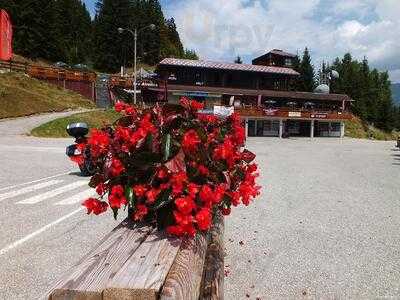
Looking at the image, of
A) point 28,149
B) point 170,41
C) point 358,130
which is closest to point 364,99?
point 358,130

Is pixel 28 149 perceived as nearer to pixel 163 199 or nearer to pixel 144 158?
pixel 144 158

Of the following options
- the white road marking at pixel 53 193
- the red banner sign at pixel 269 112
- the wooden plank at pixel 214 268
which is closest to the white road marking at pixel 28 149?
the white road marking at pixel 53 193

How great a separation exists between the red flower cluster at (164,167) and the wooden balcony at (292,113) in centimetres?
5161

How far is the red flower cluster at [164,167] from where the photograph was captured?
3547 millimetres

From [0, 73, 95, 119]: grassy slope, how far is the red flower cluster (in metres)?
37.1

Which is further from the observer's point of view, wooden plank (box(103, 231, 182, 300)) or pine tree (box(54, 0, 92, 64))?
pine tree (box(54, 0, 92, 64))

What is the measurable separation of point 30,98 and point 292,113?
31239 mm

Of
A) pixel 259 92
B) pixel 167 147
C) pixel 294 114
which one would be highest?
pixel 259 92

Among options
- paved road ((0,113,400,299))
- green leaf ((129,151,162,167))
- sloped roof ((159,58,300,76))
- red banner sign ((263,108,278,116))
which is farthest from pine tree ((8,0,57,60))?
green leaf ((129,151,162,167))

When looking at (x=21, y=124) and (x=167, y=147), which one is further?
(x=21, y=124)

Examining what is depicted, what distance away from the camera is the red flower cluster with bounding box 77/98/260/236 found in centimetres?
355

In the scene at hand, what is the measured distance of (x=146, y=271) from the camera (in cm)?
274

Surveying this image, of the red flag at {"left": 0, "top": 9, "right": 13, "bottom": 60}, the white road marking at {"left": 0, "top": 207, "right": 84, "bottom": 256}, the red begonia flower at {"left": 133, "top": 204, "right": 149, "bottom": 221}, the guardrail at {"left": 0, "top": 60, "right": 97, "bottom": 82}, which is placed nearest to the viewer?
the red begonia flower at {"left": 133, "top": 204, "right": 149, "bottom": 221}

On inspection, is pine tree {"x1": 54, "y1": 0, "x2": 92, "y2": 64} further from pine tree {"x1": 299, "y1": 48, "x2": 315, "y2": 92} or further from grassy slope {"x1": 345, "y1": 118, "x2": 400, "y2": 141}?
→ grassy slope {"x1": 345, "y1": 118, "x2": 400, "y2": 141}
